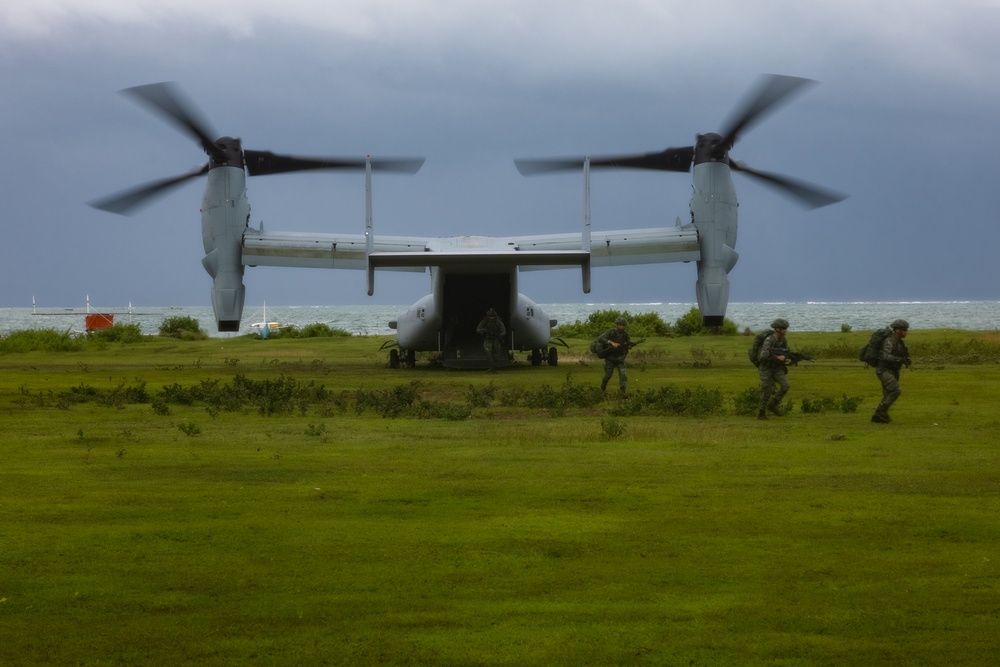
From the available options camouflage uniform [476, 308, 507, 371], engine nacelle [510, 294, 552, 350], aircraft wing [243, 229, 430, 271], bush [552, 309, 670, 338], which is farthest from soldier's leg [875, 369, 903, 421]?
bush [552, 309, 670, 338]

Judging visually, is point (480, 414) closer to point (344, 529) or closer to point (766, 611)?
point (344, 529)

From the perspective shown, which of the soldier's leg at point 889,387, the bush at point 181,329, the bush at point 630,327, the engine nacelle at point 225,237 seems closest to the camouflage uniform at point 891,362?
the soldier's leg at point 889,387

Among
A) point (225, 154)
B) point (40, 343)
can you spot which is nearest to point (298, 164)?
point (225, 154)

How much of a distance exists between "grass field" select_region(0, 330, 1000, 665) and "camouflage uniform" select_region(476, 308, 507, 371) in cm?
1025

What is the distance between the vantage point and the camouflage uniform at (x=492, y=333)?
94.2 ft

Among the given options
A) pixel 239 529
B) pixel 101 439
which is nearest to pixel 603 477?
pixel 239 529

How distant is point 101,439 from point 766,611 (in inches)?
408

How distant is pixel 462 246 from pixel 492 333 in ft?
9.54

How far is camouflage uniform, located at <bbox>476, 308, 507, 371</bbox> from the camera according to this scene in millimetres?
28719

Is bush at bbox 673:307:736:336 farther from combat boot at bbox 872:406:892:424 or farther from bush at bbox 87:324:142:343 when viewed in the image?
combat boot at bbox 872:406:892:424

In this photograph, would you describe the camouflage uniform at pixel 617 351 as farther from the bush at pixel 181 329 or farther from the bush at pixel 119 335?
the bush at pixel 181 329

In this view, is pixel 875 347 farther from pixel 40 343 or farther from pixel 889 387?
pixel 40 343

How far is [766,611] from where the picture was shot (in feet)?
21.6

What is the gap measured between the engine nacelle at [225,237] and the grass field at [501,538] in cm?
Answer: 1416
